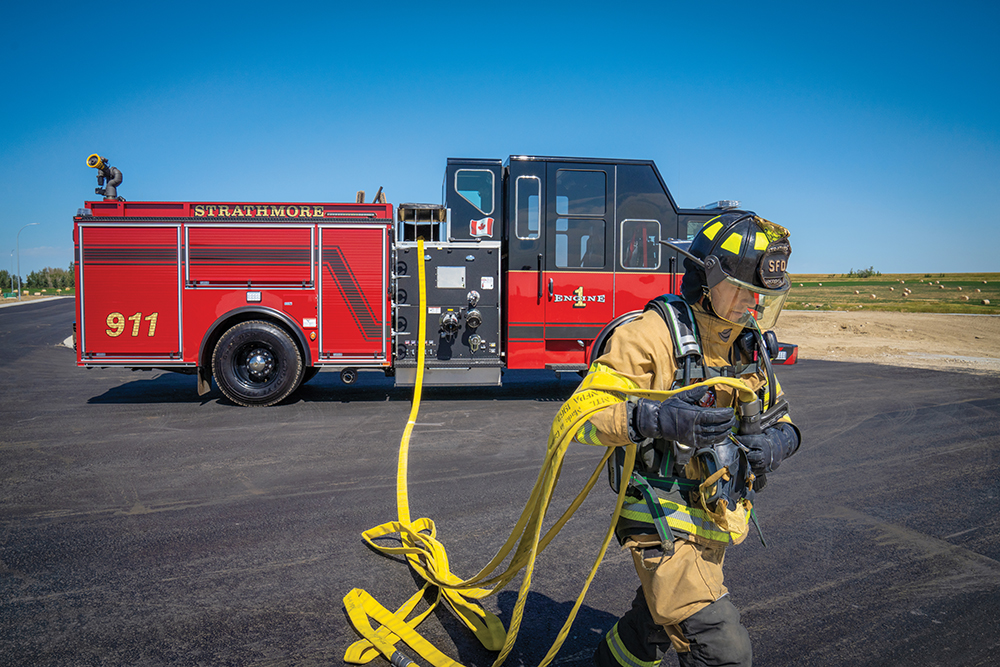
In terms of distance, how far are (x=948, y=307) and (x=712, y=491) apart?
3199 centimetres

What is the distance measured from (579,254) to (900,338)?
52.3 feet

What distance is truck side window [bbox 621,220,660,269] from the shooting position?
8.93 meters

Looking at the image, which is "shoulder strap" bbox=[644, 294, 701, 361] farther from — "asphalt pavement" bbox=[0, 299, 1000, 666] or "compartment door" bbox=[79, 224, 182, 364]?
"compartment door" bbox=[79, 224, 182, 364]

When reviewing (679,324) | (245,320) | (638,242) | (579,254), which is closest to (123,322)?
(245,320)

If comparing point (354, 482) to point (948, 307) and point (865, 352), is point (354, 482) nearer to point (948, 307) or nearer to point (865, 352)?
point (865, 352)

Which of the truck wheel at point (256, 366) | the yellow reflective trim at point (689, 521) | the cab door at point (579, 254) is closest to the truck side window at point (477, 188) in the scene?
the cab door at point (579, 254)

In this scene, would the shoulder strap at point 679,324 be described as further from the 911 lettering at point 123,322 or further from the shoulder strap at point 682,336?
the 911 lettering at point 123,322

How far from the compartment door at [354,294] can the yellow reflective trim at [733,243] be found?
697 centimetres

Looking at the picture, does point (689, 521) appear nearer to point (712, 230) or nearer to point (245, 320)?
point (712, 230)

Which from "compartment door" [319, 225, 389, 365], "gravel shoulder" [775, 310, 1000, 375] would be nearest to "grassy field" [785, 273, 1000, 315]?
"gravel shoulder" [775, 310, 1000, 375]

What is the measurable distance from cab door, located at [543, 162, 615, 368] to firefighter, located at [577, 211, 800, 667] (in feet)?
21.4

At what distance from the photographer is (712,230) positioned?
2307 mm

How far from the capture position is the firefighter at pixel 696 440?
197 centimetres

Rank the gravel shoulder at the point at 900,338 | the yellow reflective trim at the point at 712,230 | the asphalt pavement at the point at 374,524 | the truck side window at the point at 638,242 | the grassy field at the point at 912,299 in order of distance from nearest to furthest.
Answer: the yellow reflective trim at the point at 712,230 < the asphalt pavement at the point at 374,524 < the truck side window at the point at 638,242 < the gravel shoulder at the point at 900,338 < the grassy field at the point at 912,299
